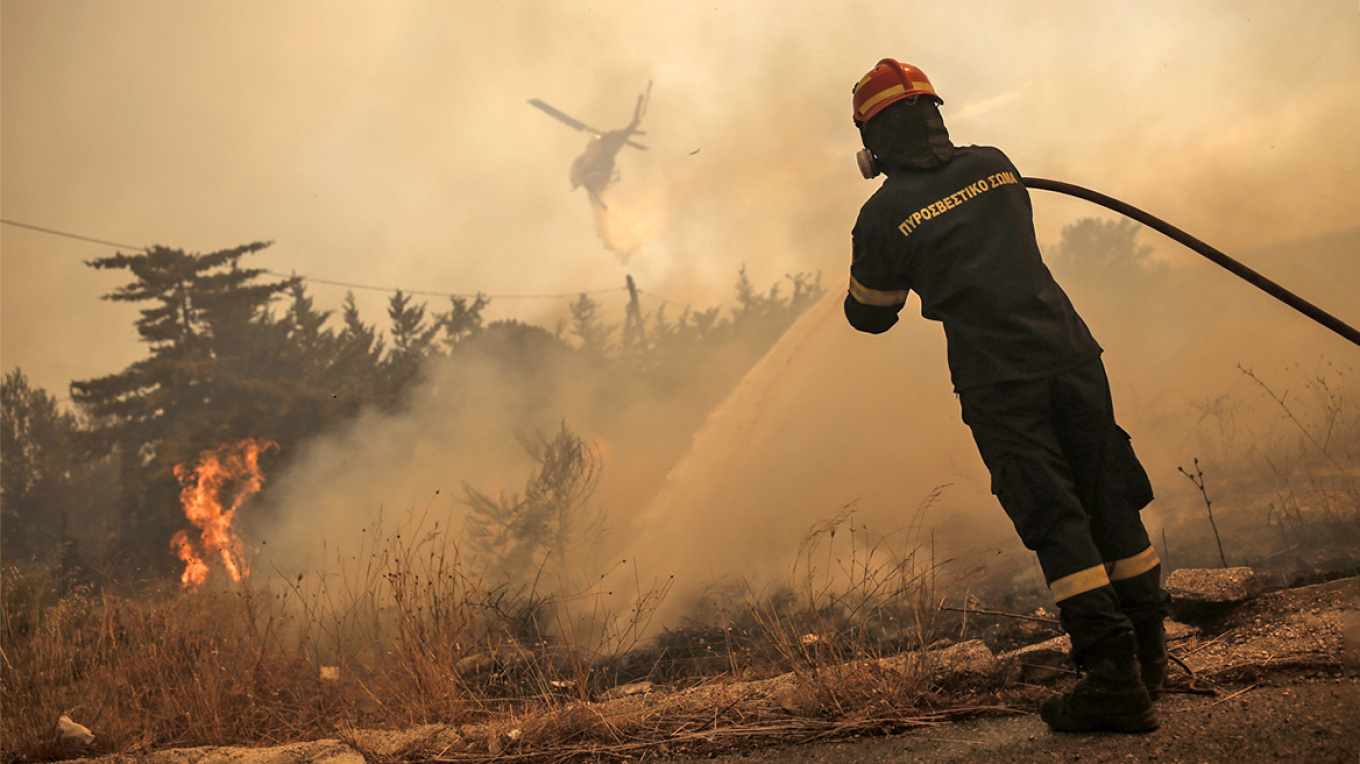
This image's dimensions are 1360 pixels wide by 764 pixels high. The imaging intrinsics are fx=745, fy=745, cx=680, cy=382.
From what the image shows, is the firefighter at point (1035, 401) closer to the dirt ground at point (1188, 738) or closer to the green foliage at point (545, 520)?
the dirt ground at point (1188, 738)

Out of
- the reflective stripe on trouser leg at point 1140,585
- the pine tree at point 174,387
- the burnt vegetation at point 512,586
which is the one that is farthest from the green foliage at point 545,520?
the pine tree at point 174,387

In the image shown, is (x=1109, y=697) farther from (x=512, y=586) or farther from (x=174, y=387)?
(x=174, y=387)

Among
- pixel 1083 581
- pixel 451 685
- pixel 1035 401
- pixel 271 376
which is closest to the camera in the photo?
pixel 1083 581

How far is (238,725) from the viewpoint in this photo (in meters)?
4.41

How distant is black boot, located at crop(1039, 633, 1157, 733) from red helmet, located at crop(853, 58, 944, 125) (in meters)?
2.31

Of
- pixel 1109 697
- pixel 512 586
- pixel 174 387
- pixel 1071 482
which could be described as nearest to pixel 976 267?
pixel 1071 482

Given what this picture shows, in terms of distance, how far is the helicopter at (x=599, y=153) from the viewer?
49.2 feet

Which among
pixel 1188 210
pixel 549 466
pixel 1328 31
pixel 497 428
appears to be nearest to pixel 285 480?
pixel 497 428

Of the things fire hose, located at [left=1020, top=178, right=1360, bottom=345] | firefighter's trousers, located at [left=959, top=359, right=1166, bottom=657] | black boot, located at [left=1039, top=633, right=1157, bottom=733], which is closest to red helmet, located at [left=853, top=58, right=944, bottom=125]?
fire hose, located at [left=1020, top=178, right=1360, bottom=345]

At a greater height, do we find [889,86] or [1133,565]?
[889,86]

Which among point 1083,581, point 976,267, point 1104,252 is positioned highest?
point 1104,252

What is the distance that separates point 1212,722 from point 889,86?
272 cm

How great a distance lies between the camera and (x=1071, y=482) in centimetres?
284

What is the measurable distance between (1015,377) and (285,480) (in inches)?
782
